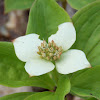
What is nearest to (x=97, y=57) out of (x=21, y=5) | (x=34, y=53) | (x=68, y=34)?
(x=68, y=34)

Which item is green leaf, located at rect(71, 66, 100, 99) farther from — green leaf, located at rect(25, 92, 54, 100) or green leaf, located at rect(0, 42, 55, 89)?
green leaf, located at rect(0, 42, 55, 89)

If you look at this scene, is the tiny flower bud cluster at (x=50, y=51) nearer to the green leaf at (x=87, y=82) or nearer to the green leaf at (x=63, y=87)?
the green leaf at (x=63, y=87)

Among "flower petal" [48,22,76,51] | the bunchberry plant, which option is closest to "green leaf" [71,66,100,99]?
the bunchberry plant

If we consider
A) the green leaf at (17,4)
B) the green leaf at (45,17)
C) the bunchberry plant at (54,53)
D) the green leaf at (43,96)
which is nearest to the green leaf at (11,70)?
the bunchberry plant at (54,53)

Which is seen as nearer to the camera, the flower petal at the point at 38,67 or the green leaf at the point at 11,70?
the flower petal at the point at 38,67

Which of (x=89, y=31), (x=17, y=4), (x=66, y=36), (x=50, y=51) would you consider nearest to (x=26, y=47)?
(x=50, y=51)

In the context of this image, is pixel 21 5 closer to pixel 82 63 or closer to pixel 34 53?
pixel 34 53
